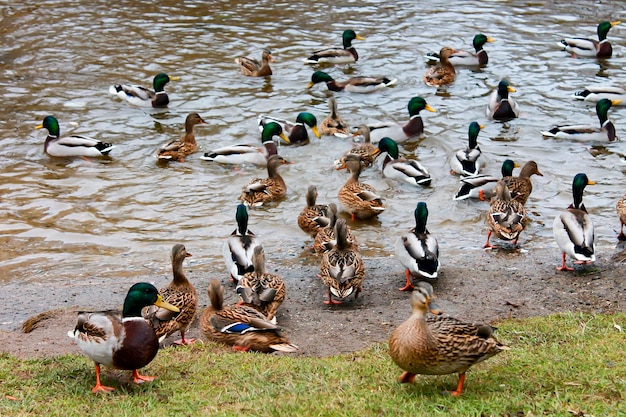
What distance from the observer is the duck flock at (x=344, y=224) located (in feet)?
21.4

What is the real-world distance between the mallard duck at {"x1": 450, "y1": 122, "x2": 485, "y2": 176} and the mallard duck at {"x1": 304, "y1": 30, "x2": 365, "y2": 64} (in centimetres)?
627

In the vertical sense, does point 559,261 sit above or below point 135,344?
below

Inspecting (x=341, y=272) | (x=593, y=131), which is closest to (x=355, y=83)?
(x=593, y=131)

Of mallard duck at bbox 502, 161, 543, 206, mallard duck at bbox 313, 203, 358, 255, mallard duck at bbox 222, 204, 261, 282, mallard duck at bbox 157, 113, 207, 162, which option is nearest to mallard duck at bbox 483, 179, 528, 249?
mallard duck at bbox 502, 161, 543, 206

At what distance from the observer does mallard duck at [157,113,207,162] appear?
48.8 feet

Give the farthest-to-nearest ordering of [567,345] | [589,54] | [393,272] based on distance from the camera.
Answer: [589,54]
[393,272]
[567,345]

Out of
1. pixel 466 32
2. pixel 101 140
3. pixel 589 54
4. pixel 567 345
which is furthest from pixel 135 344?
pixel 466 32

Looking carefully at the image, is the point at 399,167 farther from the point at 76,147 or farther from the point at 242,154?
the point at 76,147

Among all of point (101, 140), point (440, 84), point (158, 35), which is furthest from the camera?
point (158, 35)

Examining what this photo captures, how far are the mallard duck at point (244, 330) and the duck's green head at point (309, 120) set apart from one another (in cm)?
801

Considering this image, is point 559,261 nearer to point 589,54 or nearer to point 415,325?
point 415,325

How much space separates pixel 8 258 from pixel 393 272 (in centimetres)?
490

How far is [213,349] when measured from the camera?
8133mm

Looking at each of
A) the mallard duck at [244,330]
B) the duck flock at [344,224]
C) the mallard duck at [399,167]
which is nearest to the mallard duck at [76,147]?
the duck flock at [344,224]
